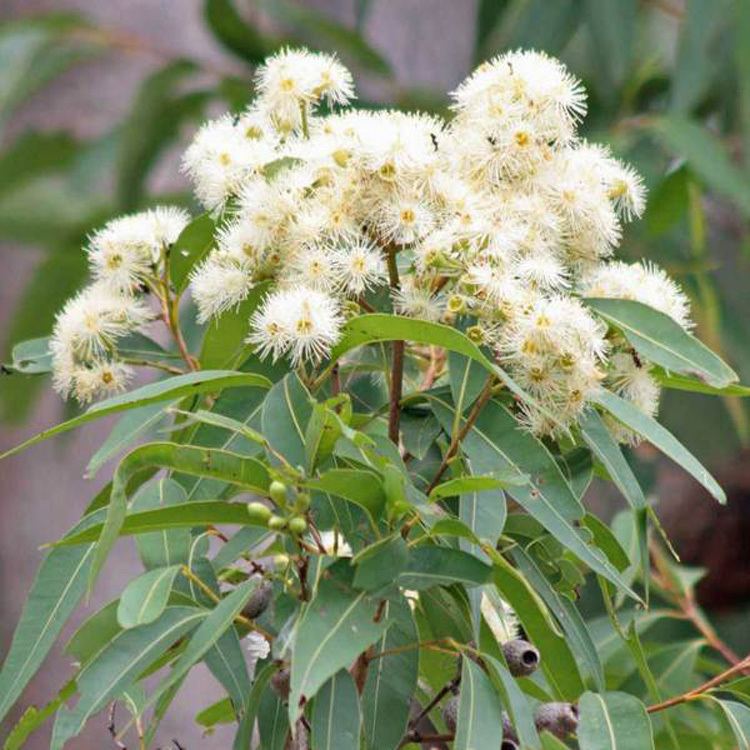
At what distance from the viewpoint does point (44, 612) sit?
0.81 m

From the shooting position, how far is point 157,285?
2.94ft

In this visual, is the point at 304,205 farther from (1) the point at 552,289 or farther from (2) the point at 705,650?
(2) the point at 705,650

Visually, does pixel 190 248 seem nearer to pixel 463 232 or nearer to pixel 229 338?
pixel 229 338

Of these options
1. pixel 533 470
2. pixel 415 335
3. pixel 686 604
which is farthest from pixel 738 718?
pixel 686 604

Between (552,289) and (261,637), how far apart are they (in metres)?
0.25

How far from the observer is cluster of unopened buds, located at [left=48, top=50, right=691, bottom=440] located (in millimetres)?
765

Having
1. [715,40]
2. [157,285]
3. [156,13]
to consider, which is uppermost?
[156,13]

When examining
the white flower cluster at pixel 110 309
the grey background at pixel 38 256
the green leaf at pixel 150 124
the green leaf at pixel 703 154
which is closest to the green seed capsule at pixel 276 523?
the white flower cluster at pixel 110 309

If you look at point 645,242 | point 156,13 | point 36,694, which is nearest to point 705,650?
point 645,242

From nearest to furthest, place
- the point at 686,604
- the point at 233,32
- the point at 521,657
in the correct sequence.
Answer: the point at 521,657, the point at 686,604, the point at 233,32

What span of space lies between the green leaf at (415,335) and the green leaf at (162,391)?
6cm

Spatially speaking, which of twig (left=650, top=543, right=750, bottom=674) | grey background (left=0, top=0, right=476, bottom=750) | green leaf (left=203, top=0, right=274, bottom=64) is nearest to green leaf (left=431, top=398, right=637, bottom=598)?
twig (left=650, top=543, right=750, bottom=674)

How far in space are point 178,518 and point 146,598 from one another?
0.04m

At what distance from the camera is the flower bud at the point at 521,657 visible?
31.3 inches
